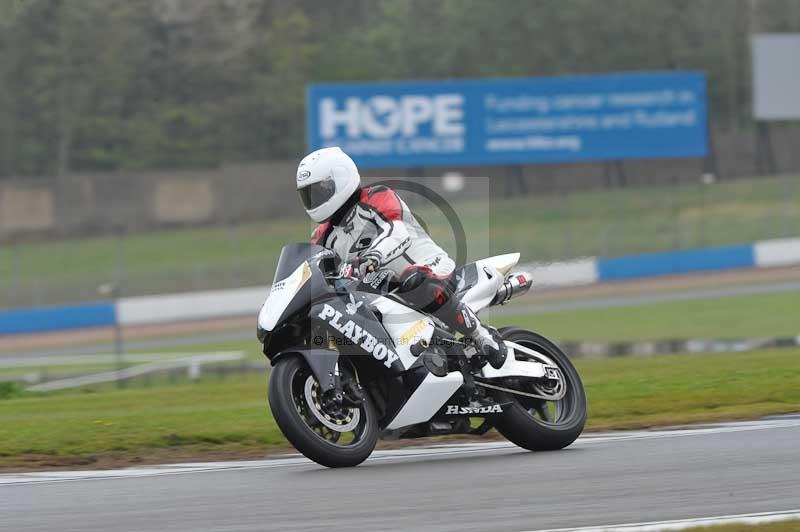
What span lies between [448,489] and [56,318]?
27366 mm

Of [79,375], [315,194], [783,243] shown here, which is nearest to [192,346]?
[79,375]

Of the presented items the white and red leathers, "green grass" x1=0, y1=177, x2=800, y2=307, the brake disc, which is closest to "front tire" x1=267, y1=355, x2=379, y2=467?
the brake disc

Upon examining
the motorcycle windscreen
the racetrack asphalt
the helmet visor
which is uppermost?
the helmet visor

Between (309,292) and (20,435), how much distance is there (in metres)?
3.18

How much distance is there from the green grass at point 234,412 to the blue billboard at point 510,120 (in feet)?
90.6

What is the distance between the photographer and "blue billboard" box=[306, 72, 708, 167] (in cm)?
4084

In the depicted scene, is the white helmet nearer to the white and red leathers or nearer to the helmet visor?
the helmet visor

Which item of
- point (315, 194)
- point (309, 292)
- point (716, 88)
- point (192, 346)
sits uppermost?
point (716, 88)

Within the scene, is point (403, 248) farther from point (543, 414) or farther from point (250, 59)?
point (250, 59)

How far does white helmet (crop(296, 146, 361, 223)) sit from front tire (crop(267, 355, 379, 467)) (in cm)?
92

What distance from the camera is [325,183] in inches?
309

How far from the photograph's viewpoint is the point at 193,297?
32.8 metres

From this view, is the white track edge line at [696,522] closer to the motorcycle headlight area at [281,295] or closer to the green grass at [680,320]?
the motorcycle headlight area at [281,295]

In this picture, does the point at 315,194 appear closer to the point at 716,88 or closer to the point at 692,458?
the point at 692,458
